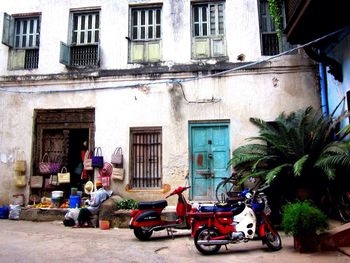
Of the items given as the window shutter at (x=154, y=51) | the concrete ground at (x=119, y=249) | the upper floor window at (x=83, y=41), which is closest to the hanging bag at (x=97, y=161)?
the concrete ground at (x=119, y=249)

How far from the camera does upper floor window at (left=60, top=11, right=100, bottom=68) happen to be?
10.8 metres

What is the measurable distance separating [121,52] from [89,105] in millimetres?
1859

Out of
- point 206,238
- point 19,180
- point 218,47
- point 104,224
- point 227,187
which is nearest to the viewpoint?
point 206,238

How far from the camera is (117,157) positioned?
9.91 m

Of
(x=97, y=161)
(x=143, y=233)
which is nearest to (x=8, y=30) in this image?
(x=97, y=161)

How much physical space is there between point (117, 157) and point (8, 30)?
18.0ft

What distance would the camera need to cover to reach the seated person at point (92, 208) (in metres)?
8.88

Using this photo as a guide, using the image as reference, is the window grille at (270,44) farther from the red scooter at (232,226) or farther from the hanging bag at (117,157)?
the red scooter at (232,226)

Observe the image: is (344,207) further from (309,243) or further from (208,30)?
(208,30)

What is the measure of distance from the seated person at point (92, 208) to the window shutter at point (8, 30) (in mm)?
5762

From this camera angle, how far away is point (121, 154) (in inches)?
394

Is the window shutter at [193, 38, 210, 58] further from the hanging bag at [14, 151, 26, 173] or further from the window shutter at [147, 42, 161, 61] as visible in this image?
the hanging bag at [14, 151, 26, 173]

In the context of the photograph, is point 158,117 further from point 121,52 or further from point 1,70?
point 1,70

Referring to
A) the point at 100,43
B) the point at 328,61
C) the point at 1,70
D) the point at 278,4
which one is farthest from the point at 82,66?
the point at 328,61
